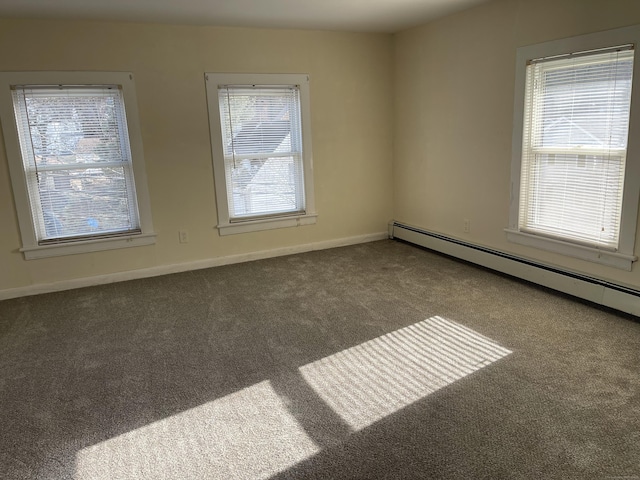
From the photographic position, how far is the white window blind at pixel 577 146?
10.2ft

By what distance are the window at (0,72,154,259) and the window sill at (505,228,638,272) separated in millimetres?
3390

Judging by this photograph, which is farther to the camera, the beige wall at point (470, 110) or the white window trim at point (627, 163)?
the beige wall at point (470, 110)

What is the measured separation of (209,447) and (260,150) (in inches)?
129

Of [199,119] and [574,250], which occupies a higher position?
[199,119]

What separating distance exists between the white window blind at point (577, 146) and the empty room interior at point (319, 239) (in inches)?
0.7

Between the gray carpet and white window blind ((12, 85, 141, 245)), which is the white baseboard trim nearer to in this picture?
the gray carpet

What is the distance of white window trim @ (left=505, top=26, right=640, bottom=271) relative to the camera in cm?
297

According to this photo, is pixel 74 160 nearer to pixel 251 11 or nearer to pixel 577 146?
pixel 251 11

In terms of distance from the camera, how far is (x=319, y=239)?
→ 17.2 feet

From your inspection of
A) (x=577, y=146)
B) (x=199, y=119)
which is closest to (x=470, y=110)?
(x=577, y=146)

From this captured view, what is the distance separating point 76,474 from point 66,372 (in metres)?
1.00

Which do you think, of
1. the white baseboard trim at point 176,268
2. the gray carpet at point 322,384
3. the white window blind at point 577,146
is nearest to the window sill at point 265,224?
the white baseboard trim at point 176,268

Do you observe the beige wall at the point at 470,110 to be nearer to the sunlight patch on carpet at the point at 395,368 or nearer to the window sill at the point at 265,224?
the window sill at the point at 265,224

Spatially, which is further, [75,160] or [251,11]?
[75,160]
